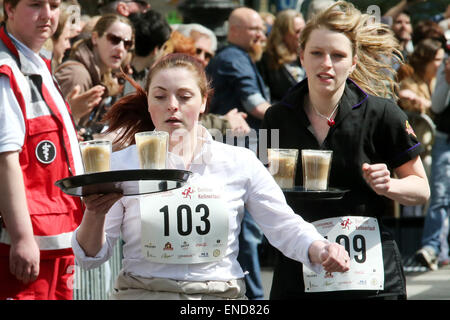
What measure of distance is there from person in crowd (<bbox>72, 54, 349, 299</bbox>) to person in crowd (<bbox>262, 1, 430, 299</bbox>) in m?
0.59

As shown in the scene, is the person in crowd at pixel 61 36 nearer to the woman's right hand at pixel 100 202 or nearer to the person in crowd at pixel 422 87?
the woman's right hand at pixel 100 202

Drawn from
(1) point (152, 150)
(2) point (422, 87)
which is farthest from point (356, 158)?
(2) point (422, 87)

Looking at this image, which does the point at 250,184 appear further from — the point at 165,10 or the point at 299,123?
the point at 165,10

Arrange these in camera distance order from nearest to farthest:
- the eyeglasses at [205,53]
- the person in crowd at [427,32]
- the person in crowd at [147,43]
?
the person in crowd at [147,43]
the eyeglasses at [205,53]
the person in crowd at [427,32]

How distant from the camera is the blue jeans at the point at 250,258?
254 inches

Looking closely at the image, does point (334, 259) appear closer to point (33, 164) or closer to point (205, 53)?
point (33, 164)

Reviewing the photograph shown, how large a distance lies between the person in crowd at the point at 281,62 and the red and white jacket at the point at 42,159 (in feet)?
11.8

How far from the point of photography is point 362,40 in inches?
185

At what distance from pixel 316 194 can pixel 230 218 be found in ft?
1.63

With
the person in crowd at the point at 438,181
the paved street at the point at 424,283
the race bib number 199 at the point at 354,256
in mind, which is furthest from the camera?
the person in crowd at the point at 438,181

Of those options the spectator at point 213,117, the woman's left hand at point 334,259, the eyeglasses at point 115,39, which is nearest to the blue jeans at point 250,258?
the spectator at point 213,117
